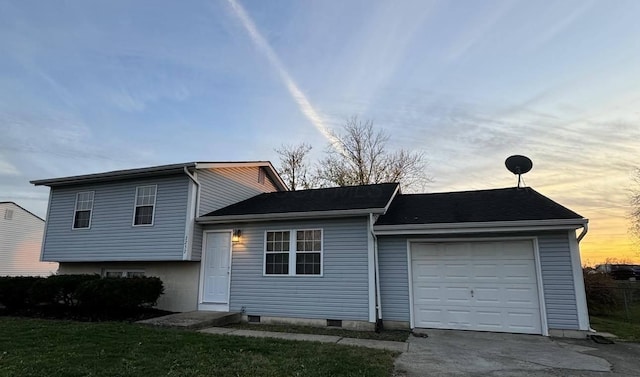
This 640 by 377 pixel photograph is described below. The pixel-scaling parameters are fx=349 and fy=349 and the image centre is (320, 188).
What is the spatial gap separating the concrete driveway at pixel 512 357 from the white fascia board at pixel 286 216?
122 inches

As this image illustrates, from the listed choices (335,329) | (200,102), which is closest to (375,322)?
(335,329)

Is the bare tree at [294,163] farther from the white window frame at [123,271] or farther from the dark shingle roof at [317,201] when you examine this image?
the white window frame at [123,271]

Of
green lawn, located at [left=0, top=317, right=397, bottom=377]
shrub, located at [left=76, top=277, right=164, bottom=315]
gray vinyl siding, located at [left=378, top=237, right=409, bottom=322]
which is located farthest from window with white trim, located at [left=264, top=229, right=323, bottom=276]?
shrub, located at [left=76, top=277, right=164, bottom=315]

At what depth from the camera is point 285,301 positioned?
30.9 ft

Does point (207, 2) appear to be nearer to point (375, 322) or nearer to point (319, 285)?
point (319, 285)

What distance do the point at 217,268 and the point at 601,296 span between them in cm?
1300

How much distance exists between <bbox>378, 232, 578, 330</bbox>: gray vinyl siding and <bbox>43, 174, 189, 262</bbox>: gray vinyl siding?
610 centimetres

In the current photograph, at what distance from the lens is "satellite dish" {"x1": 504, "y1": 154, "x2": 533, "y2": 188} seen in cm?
1068

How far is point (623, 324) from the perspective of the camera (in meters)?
9.62

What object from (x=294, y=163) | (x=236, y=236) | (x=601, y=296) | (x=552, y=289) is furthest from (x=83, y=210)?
(x=601, y=296)

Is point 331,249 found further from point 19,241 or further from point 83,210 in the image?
point 19,241

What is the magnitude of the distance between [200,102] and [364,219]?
7853 millimetres

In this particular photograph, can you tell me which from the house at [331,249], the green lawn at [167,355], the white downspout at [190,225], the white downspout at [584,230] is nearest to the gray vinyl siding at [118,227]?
the house at [331,249]

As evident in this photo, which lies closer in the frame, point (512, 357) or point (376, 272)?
point (512, 357)
